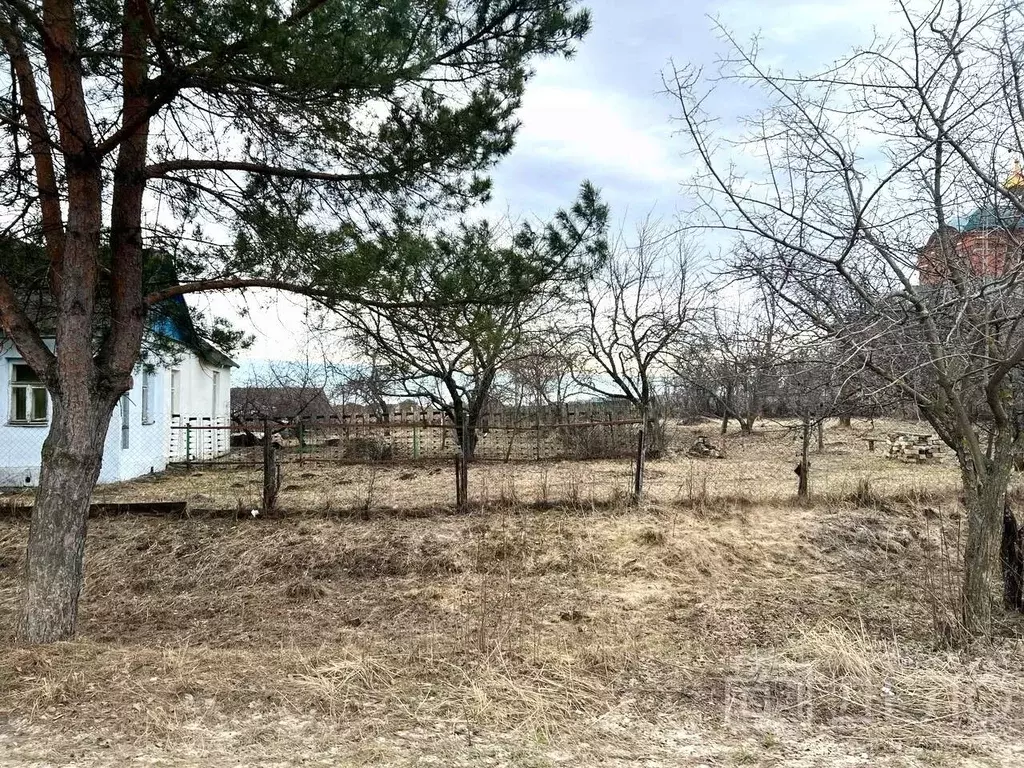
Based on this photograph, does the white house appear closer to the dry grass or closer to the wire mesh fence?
the wire mesh fence

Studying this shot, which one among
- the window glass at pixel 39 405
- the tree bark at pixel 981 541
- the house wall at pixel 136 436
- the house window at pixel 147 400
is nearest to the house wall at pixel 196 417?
the house wall at pixel 136 436

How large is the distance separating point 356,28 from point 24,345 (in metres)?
3.05

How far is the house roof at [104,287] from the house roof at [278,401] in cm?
1773

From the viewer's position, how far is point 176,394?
16.0m

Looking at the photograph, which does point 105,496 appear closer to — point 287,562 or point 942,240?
point 287,562

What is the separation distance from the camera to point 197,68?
12.7 ft

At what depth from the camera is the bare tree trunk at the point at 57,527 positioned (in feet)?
14.5

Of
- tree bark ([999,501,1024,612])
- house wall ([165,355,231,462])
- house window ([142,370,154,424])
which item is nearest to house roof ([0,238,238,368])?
tree bark ([999,501,1024,612])

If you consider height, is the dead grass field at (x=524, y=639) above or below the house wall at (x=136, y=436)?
below

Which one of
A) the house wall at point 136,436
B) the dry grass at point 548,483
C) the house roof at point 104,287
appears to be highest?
the house roof at point 104,287

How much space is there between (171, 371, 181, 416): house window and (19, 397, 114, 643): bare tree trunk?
11974 millimetres

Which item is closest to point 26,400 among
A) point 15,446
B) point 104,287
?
point 15,446

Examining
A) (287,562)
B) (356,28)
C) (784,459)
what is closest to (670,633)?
(287,562)

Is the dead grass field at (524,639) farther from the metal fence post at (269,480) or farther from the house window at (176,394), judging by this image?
the house window at (176,394)
